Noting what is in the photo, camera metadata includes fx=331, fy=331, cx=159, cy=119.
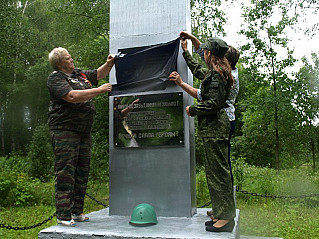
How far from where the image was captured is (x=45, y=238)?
3.33 m

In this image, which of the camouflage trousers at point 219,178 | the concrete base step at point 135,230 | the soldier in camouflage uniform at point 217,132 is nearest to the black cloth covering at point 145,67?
the soldier in camouflage uniform at point 217,132

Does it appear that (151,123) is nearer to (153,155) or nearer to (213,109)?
(153,155)

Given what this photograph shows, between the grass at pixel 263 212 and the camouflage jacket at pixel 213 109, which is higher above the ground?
the camouflage jacket at pixel 213 109

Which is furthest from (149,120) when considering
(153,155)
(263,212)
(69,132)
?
(263,212)

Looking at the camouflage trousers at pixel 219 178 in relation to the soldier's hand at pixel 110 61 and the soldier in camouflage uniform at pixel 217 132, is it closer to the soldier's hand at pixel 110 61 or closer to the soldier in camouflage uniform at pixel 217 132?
the soldier in camouflage uniform at pixel 217 132

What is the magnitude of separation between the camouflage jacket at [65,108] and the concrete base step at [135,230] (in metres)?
1.05

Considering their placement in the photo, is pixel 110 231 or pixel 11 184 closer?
pixel 110 231

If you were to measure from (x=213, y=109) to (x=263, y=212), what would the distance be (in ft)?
14.2

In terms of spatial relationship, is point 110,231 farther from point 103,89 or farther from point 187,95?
point 187,95

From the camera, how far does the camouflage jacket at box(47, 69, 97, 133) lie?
3.55m

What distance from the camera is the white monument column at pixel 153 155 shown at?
4051 millimetres

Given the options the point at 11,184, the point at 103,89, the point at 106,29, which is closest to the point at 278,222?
the point at 103,89

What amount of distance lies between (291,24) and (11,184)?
30.8 feet

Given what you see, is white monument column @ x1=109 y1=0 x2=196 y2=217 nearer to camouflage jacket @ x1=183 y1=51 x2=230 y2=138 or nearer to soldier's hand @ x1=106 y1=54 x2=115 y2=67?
soldier's hand @ x1=106 y1=54 x2=115 y2=67
